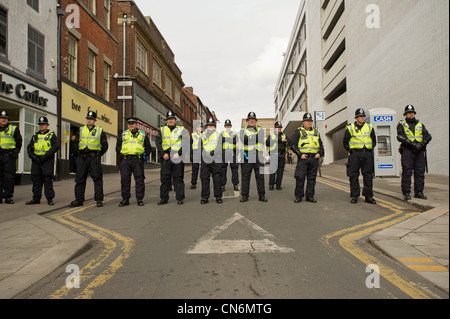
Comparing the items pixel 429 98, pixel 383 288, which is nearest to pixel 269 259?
pixel 383 288

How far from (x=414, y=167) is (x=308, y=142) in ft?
7.44

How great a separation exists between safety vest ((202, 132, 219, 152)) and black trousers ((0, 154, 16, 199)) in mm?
4611

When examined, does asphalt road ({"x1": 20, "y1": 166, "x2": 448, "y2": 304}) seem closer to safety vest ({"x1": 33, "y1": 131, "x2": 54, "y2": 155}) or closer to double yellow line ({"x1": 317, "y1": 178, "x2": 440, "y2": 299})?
double yellow line ({"x1": 317, "y1": 178, "x2": 440, "y2": 299})

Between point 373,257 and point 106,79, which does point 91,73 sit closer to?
point 106,79

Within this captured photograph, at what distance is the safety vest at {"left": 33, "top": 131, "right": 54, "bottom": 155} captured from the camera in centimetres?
802

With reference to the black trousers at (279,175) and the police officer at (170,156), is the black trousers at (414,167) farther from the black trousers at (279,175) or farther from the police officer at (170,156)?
the police officer at (170,156)

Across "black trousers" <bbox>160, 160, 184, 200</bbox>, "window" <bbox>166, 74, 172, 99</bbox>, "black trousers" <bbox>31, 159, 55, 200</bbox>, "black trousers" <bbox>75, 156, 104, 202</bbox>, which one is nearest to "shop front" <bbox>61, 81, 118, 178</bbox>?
"black trousers" <bbox>31, 159, 55, 200</bbox>

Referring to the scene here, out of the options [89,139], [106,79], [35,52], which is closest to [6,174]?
[89,139]

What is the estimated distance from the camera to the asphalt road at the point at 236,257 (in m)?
2.98

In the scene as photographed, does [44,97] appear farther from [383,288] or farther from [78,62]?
[383,288]

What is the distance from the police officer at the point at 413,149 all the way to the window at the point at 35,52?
13.6 m

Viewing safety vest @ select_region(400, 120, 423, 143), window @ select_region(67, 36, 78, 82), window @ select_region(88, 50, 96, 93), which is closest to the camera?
safety vest @ select_region(400, 120, 423, 143)

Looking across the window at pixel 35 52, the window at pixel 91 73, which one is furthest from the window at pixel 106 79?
the window at pixel 35 52

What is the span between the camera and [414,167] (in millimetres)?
7434
